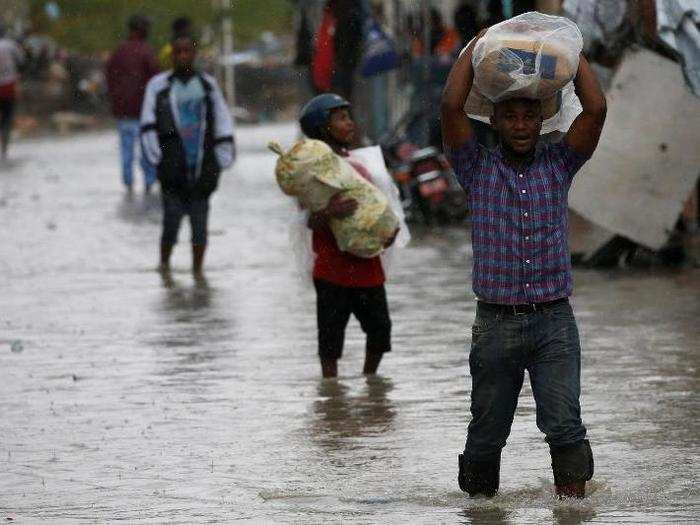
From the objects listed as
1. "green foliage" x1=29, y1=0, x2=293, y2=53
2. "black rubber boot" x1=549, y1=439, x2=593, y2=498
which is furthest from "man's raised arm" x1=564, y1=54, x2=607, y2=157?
"green foliage" x1=29, y1=0, x2=293, y2=53

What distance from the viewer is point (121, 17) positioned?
68.1 metres

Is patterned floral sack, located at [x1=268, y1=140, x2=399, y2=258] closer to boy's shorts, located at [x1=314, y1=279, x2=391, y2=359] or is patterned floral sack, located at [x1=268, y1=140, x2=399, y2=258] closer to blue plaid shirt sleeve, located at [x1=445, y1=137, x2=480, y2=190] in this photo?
boy's shorts, located at [x1=314, y1=279, x2=391, y2=359]

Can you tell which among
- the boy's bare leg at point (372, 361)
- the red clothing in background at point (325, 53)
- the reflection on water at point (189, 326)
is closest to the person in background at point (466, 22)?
the red clothing in background at point (325, 53)

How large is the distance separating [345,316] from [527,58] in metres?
3.61

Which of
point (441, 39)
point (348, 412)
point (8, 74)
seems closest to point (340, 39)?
point (441, 39)

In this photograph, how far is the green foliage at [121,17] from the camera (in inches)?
2603

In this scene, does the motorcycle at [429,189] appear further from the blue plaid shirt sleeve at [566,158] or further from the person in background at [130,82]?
the blue plaid shirt sleeve at [566,158]

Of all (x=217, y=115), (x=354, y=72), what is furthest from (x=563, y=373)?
(x=354, y=72)

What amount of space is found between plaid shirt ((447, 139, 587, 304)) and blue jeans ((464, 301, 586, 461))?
8 centimetres

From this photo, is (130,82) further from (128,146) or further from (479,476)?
(479,476)

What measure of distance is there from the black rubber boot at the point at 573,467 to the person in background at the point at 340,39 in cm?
1496

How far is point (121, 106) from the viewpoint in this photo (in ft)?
76.5

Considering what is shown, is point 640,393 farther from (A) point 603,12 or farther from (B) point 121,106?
(B) point 121,106

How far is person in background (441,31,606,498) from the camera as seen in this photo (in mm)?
6293
